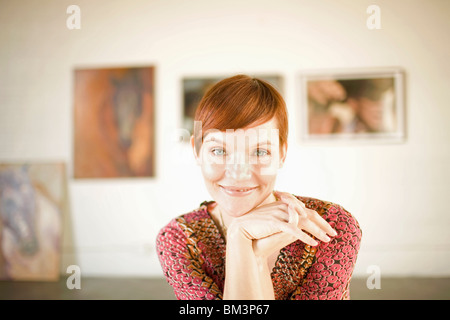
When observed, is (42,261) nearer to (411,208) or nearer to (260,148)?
(260,148)

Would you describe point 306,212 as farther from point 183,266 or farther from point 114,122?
point 114,122

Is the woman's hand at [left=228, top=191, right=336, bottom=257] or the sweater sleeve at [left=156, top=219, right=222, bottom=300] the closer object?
the woman's hand at [left=228, top=191, right=336, bottom=257]

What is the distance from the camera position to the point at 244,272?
60 centimetres

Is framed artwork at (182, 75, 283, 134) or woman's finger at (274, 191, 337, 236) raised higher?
framed artwork at (182, 75, 283, 134)

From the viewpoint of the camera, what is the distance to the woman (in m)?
0.61

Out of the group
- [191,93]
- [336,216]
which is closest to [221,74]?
[191,93]

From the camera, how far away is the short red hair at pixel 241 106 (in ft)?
2.09

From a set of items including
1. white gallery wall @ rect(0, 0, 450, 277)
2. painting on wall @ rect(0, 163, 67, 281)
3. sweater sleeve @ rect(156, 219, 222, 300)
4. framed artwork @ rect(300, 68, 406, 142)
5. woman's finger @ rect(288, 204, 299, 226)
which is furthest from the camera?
painting on wall @ rect(0, 163, 67, 281)

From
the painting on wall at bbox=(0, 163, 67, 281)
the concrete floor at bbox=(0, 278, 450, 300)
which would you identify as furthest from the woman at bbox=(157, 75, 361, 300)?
the painting on wall at bbox=(0, 163, 67, 281)

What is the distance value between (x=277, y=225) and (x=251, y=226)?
0.05m

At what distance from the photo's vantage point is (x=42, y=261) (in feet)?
8.66

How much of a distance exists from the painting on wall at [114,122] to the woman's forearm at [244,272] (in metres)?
2.15

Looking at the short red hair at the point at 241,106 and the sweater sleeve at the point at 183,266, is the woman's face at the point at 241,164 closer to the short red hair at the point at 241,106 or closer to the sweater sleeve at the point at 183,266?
the short red hair at the point at 241,106

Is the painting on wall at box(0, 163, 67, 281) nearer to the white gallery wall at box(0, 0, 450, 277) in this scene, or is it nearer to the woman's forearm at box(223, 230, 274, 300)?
the white gallery wall at box(0, 0, 450, 277)
